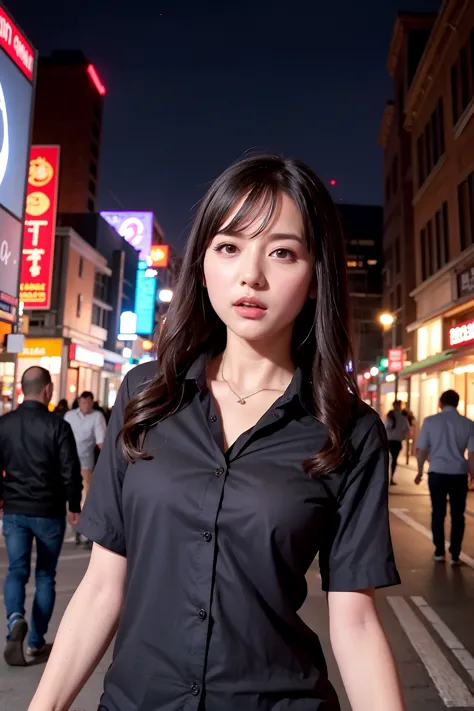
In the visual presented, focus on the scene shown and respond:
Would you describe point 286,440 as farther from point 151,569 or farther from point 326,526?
point 151,569

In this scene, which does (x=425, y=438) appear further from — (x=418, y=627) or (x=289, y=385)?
(x=289, y=385)

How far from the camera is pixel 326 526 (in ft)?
5.13

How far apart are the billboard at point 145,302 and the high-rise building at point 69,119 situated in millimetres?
25931

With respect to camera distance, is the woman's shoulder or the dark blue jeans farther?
the dark blue jeans

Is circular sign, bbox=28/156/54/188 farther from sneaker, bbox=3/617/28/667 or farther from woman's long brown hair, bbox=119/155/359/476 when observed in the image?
woman's long brown hair, bbox=119/155/359/476

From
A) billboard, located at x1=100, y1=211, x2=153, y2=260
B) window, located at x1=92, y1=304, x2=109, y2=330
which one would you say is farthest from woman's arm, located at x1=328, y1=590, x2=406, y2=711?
billboard, located at x1=100, y1=211, x2=153, y2=260

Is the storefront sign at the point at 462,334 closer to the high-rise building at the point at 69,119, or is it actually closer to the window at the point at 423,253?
the window at the point at 423,253

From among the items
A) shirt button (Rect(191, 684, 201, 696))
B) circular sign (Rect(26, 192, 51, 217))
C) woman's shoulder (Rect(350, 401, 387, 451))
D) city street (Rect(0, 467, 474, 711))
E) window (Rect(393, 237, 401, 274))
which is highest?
window (Rect(393, 237, 401, 274))

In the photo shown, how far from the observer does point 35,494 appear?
213 inches

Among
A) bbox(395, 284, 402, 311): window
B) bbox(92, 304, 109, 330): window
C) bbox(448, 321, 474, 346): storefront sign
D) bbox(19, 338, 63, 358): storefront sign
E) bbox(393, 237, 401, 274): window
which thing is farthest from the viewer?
bbox(92, 304, 109, 330): window

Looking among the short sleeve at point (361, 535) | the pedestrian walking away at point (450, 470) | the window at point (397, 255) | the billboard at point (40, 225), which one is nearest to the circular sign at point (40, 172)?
the billboard at point (40, 225)

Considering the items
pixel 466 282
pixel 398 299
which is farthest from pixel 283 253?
pixel 398 299

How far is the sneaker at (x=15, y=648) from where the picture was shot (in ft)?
15.4

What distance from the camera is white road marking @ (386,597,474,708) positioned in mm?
4176
